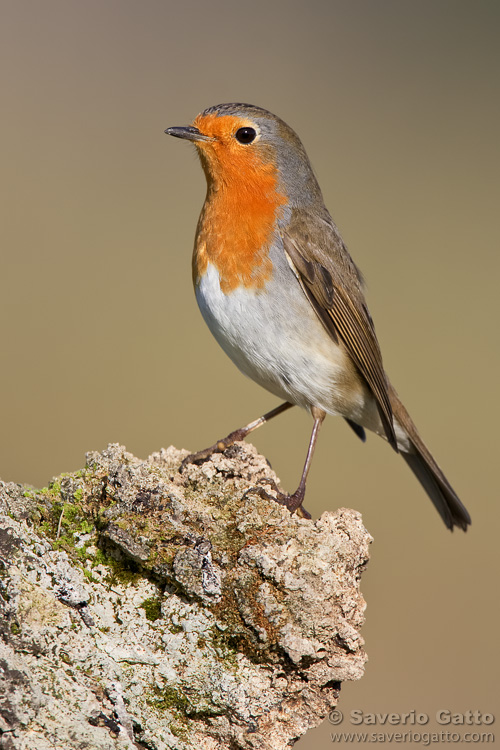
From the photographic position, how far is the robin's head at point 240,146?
3.90m

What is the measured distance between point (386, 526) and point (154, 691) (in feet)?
15.9

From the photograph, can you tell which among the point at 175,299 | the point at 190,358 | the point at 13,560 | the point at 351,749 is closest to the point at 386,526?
the point at 351,749

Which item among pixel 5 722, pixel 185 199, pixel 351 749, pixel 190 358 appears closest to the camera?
pixel 5 722

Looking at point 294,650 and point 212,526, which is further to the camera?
point 212,526

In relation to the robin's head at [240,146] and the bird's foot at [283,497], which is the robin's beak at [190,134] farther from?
the bird's foot at [283,497]

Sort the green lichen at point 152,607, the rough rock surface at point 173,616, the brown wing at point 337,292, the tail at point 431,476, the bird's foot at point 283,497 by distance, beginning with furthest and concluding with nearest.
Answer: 1. the tail at point 431,476
2. the brown wing at point 337,292
3. the bird's foot at point 283,497
4. the green lichen at point 152,607
5. the rough rock surface at point 173,616

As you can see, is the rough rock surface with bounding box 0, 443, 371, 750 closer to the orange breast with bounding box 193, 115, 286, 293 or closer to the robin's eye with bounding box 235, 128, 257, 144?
the orange breast with bounding box 193, 115, 286, 293

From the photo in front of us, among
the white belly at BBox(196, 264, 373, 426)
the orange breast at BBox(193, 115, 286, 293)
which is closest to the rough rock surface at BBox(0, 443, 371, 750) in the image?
the white belly at BBox(196, 264, 373, 426)

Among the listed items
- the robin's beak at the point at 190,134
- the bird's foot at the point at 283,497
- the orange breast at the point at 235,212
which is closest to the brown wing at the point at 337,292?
the orange breast at the point at 235,212

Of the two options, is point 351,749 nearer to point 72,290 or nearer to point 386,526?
point 386,526

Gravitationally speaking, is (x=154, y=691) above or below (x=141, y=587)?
below

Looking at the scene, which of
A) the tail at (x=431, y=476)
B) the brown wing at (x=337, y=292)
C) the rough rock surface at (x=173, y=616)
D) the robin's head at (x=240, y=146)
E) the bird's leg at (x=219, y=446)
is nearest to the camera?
the rough rock surface at (x=173, y=616)

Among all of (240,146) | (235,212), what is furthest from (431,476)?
(240,146)

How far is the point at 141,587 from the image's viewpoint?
8.27 feet
